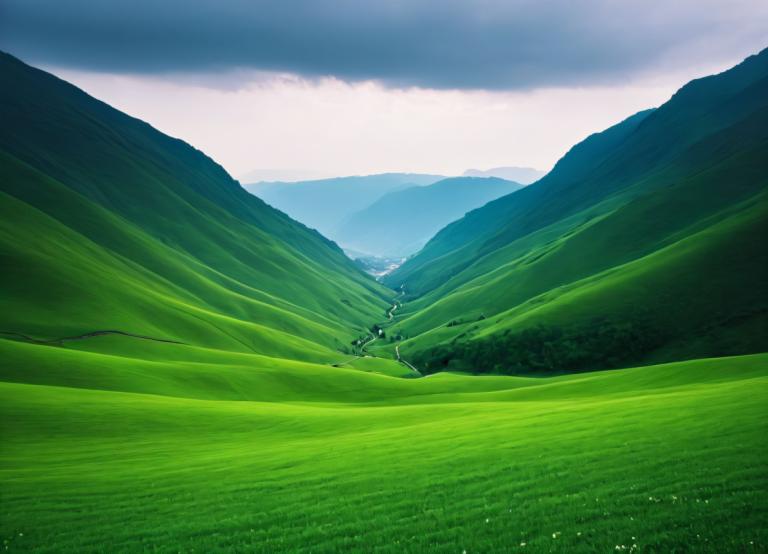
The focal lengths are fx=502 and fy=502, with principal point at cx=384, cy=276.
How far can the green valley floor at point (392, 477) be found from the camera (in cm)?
1728

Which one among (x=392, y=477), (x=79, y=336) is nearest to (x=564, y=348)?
(x=79, y=336)

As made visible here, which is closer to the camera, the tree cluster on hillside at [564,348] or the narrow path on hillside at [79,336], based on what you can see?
the narrow path on hillside at [79,336]

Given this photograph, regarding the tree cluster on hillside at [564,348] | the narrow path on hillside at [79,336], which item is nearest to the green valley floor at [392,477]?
the narrow path on hillside at [79,336]

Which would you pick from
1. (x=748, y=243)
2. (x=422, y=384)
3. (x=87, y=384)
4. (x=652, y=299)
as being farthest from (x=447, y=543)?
(x=748, y=243)

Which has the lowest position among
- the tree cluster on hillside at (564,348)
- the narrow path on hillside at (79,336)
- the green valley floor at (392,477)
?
Answer: the tree cluster on hillside at (564,348)

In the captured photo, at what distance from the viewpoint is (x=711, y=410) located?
103ft

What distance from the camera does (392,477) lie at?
87.1 ft

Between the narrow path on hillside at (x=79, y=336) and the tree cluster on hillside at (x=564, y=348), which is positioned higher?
the narrow path on hillside at (x=79, y=336)

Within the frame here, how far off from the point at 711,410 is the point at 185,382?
235ft

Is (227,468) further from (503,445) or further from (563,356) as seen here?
(563,356)

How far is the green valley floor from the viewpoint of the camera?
17.3 m

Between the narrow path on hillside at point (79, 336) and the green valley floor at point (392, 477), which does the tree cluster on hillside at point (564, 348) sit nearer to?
the green valley floor at point (392, 477)

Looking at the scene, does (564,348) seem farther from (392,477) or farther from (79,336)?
(392,477)

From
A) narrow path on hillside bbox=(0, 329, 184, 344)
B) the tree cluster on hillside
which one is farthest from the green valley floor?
the tree cluster on hillside
